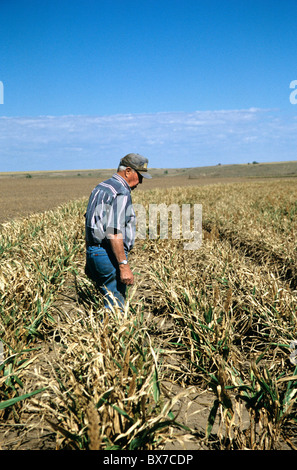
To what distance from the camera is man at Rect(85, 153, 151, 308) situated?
291 centimetres

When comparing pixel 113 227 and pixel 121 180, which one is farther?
pixel 121 180

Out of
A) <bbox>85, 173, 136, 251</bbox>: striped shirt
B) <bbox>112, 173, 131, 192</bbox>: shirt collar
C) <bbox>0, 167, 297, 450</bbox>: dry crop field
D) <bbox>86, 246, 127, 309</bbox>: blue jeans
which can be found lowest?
<bbox>0, 167, 297, 450</bbox>: dry crop field

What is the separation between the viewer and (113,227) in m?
2.90

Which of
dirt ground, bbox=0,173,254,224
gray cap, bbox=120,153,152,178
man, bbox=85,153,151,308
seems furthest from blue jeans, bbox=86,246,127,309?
dirt ground, bbox=0,173,254,224

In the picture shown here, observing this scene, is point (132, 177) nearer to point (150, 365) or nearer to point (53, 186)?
point (150, 365)

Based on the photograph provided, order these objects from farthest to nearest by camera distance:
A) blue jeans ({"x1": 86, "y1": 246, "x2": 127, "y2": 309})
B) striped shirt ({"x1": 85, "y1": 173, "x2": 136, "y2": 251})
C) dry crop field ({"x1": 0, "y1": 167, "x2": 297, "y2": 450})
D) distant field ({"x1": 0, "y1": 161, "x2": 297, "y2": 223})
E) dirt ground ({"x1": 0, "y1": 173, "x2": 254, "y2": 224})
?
1. distant field ({"x1": 0, "y1": 161, "x2": 297, "y2": 223})
2. dirt ground ({"x1": 0, "y1": 173, "x2": 254, "y2": 224})
3. blue jeans ({"x1": 86, "y1": 246, "x2": 127, "y2": 309})
4. striped shirt ({"x1": 85, "y1": 173, "x2": 136, "y2": 251})
5. dry crop field ({"x1": 0, "y1": 167, "x2": 297, "y2": 450})

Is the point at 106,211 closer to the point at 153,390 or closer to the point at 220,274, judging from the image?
the point at 153,390

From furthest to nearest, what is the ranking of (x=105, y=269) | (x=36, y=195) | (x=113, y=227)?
1. (x=36, y=195)
2. (x=105, y=269)
3. (x=113, y=227)

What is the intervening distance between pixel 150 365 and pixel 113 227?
1198 mm

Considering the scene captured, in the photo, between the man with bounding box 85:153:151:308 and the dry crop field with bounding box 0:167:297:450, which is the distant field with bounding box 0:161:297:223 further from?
the man with bounding box 85:153:151:308

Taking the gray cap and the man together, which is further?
the gray cap

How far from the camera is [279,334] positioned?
3.04 meters

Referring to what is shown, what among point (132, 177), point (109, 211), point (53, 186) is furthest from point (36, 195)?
point (109, 211)
